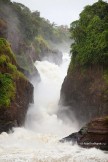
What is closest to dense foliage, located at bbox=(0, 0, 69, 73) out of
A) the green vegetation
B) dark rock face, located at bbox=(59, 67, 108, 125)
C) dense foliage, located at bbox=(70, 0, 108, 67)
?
dark rock face, located at bbox=(59, 67, 108, 125)

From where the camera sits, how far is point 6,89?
81.5 feet

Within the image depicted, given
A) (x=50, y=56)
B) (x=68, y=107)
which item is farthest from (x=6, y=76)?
(x=50, y=56)

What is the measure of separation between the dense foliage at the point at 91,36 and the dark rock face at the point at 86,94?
118 cm

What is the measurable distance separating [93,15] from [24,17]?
58.9ft

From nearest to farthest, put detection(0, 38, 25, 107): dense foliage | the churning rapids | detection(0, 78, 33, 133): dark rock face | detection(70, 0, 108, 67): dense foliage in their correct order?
the churning rapids, detection(0, 78, 33, 133): dark rock face, detection(0, 38, 25, 107): dense foliage, detection(70, 0, 108, 67): dense foliage

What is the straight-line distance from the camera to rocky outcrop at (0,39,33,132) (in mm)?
23828

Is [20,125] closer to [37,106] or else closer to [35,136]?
[35,136]

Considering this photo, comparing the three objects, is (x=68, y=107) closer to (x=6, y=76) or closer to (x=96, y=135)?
(x=6, y=76)

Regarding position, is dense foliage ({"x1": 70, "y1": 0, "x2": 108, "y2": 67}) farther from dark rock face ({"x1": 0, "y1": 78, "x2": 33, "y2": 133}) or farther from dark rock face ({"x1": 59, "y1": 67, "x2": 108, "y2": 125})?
dark rock face ({"x1": 0, "y1": 78, "x2": 33, "y2": 133})

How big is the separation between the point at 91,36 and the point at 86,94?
19.1 ft

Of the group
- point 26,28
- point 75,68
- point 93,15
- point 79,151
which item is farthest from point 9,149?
point 26,28

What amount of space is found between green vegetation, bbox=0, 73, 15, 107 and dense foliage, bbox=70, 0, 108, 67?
7.75 metres

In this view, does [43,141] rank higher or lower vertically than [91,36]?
lower

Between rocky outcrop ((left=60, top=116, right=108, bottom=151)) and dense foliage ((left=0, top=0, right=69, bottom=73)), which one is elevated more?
dense foliage ((left=0, top=0, right=69, bottom=73))
